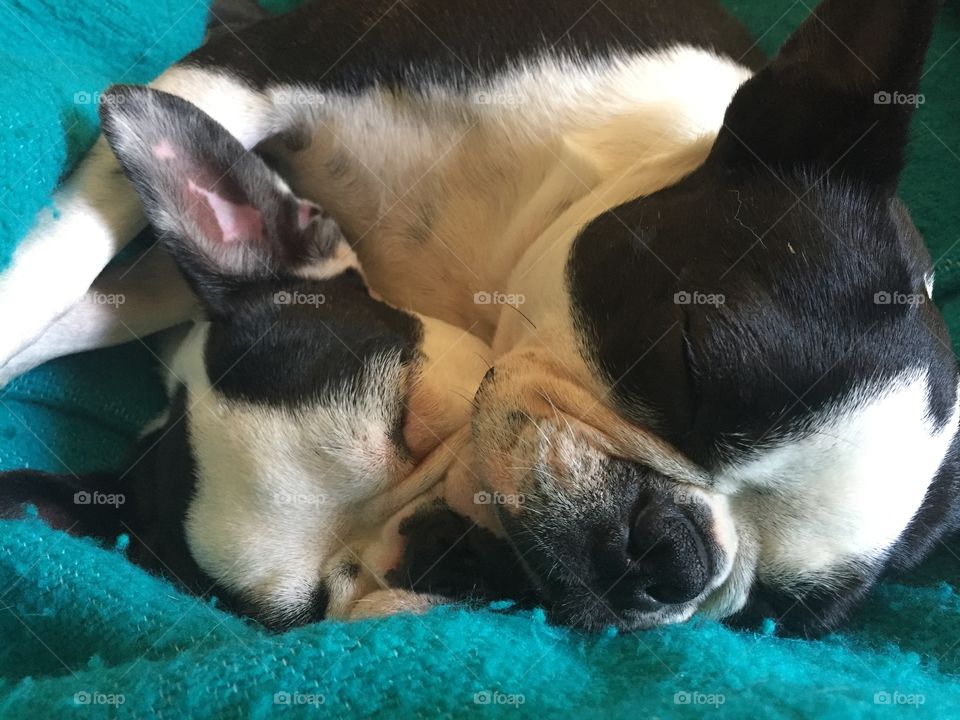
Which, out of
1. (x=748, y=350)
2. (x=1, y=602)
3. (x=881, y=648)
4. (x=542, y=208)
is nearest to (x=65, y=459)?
(x=1, y=602)

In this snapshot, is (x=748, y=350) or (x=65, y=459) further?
(x=65, y=459)

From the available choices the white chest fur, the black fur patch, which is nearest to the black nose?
the white chest fur

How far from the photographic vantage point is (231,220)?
1.95 metres

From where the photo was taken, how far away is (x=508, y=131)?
209 cm

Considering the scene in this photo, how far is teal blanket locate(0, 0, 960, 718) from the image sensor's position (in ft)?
4.25

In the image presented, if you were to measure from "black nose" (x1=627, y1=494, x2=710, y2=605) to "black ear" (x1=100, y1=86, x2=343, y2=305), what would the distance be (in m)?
0.98

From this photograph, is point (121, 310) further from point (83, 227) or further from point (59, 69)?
point (59, 69)

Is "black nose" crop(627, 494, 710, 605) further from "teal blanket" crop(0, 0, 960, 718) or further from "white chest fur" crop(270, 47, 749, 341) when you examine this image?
"white chest fur" crop(270, 47, 749, 341)

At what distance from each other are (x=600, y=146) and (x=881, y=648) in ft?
3.92

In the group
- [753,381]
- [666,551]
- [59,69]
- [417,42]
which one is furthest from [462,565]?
[59,69]

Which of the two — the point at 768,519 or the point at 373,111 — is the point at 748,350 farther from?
the point at 373,111

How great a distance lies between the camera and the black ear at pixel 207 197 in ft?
5.78

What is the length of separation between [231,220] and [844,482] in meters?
1.34

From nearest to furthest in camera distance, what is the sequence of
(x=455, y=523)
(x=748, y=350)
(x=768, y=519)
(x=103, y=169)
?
(x=748, y=350) < (x=768, y=519) < (x=455, y=523) < (x=103, y=169)
